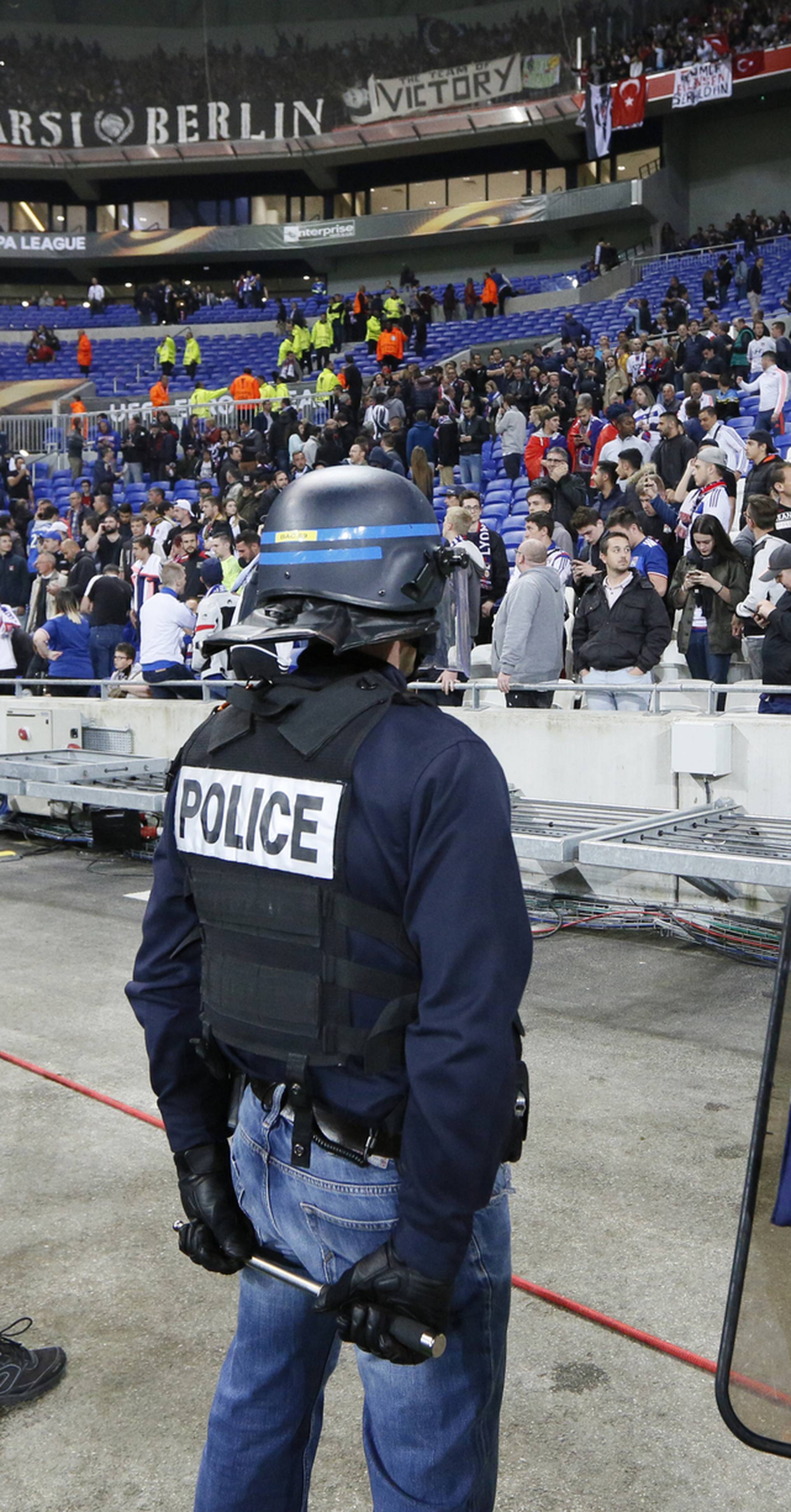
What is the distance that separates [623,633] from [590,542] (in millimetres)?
1725

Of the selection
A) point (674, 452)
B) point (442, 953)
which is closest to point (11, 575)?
point (674, 452)

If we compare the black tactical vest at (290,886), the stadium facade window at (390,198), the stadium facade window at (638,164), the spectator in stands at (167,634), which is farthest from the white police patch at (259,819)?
the stadium facade window at (390,198)

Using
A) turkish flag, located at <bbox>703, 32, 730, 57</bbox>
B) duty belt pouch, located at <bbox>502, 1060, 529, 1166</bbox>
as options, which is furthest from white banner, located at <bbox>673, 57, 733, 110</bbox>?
duty belt pouch, located at <bbox>502, 1060, 529, 1166</bbox>

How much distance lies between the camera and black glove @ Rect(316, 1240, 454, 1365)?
1.55m

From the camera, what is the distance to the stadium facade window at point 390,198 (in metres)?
39.6

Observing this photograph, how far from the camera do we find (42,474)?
76.7 feet

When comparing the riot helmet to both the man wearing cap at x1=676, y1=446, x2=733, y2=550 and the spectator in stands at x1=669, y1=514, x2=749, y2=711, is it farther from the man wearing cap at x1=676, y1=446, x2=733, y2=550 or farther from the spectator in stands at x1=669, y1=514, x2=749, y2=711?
the man wearing cap at x1=676, y1=446, x2=733, y2=550

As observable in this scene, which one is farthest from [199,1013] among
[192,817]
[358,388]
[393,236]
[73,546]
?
[393,236]

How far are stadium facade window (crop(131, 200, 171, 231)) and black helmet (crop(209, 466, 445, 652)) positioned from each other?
43.6 m

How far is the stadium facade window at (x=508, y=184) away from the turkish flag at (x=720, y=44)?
758 cm

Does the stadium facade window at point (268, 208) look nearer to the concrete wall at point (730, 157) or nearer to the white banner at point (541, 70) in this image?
the white banner at point (541, 70)

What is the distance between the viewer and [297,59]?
39250mm

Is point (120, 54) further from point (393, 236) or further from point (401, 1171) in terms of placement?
point (401, 1171)

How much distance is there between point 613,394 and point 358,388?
213 inches
